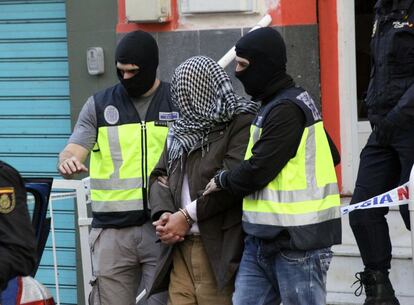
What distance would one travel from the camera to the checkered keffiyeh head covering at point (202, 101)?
5.13 metres

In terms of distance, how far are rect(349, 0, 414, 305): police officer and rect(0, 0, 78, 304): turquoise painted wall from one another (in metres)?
3.68

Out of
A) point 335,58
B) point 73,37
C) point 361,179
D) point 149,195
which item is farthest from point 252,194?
point 73,37

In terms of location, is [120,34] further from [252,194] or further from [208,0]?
[252,194]

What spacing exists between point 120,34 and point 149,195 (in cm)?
295

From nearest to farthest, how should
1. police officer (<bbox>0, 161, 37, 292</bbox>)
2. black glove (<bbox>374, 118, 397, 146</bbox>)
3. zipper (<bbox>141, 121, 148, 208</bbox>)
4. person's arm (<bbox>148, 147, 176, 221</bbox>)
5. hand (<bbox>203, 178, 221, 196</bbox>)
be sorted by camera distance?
police officer (<bbox>0, 161, 37, 292</bbox>) → hand (<bbox>203, 178, 221, 196</bbox>) → person's arm (<bbox>148, 147, 176, 221</bbox>) → black glove (<bbox>374, 118, 397, 146</bbox>) → zipper (<bbox>141, 121, 148, 208</bbox>)

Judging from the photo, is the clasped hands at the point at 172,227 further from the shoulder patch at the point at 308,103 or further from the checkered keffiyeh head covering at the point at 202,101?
the shoulder patch at the point at 308,103

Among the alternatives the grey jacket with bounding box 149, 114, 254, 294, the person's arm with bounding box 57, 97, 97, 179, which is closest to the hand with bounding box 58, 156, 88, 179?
the person's arm with bounding box 57, 97, 97, 179

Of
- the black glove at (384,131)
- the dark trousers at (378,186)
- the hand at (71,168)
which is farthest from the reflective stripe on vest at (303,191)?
the hand at (71,168)

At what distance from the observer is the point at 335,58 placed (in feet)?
25.5

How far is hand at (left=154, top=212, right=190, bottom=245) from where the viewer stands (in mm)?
5086

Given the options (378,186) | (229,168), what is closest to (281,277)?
(229,168)

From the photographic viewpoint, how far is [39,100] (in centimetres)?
893

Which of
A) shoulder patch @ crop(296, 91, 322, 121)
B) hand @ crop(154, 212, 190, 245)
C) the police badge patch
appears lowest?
hand @ crop(154, 212, 190, 245)

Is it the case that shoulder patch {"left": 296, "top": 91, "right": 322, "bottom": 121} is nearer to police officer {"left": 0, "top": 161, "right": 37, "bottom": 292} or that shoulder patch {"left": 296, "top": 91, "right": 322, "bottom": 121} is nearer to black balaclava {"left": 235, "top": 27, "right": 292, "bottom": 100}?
black balaclava {"left": 235, "top": 27, "right": 292, "bottom": 100}
